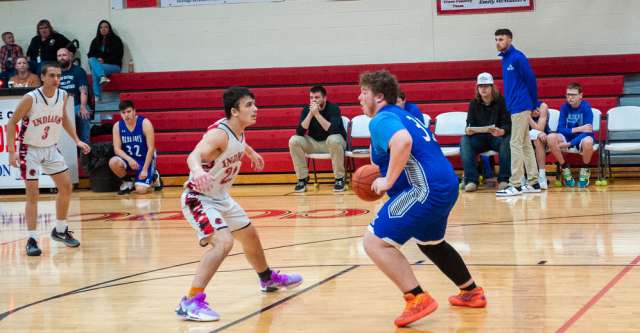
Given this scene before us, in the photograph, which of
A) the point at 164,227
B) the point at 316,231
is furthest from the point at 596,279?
the point at 164,227

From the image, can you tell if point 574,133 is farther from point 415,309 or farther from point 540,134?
point 415,309

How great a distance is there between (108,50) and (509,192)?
7422 millimetres

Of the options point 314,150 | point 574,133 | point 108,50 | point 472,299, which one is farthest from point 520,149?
point 108,50

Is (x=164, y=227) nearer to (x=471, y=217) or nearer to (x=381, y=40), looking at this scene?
(x=471, y=217)

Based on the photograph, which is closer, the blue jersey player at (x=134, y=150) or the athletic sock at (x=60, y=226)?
the athletic sock at (x=60, y=226)

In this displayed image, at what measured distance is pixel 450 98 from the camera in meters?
13.0

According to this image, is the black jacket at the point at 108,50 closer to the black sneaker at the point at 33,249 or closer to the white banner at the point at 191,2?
the white banner at the point at 191,2

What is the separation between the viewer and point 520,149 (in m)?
10.4

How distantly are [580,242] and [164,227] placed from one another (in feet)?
13.9

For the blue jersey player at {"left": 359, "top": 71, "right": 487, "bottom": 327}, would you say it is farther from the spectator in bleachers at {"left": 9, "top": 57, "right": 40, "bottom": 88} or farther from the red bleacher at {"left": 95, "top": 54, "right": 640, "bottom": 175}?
the spectator in bleachers at {"left": 9, "top": 57, "right": 40, "bottom": 88}

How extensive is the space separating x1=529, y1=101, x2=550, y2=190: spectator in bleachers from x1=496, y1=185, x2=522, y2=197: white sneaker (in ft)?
2.31

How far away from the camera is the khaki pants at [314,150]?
11.8 m

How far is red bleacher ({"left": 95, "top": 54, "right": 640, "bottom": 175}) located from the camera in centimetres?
1288

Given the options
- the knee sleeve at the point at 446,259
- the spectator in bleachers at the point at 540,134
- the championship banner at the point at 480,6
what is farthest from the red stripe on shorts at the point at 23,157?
the championship banner at the point at 480,6
